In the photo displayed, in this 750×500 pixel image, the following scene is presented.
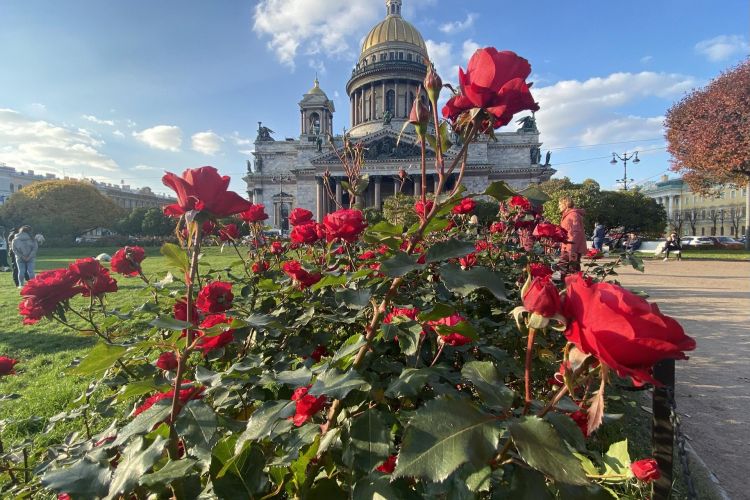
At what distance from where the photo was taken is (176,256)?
784 mm

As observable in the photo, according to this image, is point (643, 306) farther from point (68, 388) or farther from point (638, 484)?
point (68, 388)

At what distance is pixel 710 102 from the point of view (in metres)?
16.1

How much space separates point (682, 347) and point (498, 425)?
0.85 feet

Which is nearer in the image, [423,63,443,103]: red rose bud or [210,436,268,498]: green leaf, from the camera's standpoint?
[210,436,268,498]: green leaf

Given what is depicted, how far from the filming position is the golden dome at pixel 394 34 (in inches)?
1569

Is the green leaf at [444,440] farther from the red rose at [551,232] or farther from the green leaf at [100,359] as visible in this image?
the red rose at [551,232]

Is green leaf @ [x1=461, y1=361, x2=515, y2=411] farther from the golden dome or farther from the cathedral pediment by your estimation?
the golden dome

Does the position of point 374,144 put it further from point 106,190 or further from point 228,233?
point 106,190

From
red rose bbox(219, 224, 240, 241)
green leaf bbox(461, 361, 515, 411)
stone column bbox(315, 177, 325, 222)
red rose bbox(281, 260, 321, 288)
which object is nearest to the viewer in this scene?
green leaf bbox(461, 361, 515, 411)

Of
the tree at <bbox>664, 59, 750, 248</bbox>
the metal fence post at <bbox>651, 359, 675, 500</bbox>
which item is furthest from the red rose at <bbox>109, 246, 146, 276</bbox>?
the tree at <bbox>664, 59, 750, 248</bbox>

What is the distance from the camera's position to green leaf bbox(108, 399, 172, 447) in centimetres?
72

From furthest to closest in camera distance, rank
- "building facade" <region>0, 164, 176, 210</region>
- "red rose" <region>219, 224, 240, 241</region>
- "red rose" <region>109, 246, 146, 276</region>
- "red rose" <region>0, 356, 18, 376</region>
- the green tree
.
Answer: "building facade" <region>0, 164, 176, 210</region>
the green tree
"red rose" <region>109, 246, 146, 276</region>
"red rose" <region>0, 356, 18, 376</region>
"red rose" <region>219, 224, 240, 241</region>

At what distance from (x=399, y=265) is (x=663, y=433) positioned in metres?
1.18

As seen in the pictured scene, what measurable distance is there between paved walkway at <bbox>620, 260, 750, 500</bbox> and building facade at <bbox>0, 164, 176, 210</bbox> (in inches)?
2246
